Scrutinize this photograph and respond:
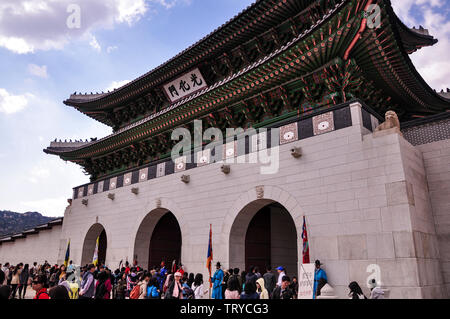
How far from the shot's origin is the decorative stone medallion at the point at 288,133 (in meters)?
11.4

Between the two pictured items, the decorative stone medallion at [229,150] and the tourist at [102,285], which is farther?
the decorative stone medallion at [229,150]

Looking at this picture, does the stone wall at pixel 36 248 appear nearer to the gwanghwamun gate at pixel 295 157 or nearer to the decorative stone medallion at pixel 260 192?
the gwanghwamun gate at pixel 295 157

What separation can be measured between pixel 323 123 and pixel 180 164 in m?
6.71

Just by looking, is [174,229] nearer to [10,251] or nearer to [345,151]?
[345,151]

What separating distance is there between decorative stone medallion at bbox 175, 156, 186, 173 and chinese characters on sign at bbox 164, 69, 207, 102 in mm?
4636

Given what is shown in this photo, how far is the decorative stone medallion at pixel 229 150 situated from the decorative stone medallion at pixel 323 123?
10.7ft

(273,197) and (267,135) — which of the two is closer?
(273,197)

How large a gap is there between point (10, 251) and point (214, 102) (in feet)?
73.1

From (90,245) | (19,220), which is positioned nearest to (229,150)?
(90,245)

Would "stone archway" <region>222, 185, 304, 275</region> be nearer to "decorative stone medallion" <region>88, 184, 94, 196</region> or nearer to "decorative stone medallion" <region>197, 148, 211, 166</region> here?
"decorative stone medallion" <region>197, 148, 211, 166</region>

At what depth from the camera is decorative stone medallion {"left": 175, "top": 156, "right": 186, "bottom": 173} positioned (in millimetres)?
14740

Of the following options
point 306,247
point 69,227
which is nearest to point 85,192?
point 69,227

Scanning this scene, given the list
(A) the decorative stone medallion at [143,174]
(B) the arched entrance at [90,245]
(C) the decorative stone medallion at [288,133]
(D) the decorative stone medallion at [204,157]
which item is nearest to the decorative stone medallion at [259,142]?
(C) the decorative stone medallion at [288,133]

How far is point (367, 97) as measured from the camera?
38.9ft
